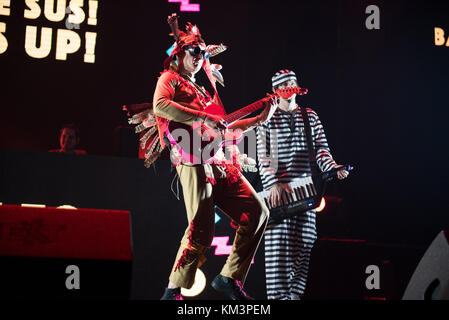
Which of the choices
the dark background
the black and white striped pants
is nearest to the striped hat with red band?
the dark background

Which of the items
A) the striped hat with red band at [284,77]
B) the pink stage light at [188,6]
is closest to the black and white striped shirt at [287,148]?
the striped hat with red band at [284,77]

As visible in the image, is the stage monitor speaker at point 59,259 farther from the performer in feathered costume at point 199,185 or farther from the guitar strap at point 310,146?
the guitar strap at point 310,146

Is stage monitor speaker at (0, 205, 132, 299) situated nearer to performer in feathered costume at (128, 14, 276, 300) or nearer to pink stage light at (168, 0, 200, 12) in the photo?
performer in feathered costume at (128, 14, 276, 300)

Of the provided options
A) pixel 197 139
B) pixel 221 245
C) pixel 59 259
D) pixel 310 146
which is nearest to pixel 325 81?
pixel 310 146

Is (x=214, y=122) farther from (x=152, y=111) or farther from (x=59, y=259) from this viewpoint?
(x=59, y=259)

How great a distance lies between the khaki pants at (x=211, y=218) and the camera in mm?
3174

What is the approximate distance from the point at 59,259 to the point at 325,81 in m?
3.64

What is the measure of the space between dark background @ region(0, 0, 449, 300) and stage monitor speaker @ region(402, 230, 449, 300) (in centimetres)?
273

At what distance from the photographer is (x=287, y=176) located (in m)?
4.20

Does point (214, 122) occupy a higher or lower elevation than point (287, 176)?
higher

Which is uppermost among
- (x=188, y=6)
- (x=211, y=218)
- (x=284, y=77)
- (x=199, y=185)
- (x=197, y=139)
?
(x=188, y=6)
